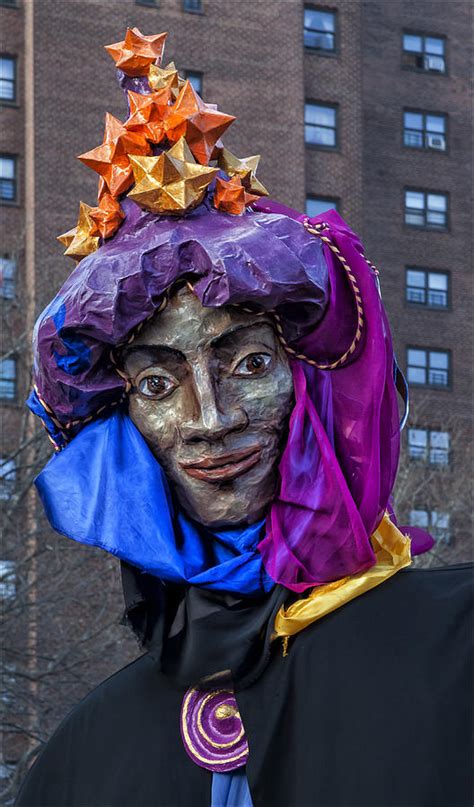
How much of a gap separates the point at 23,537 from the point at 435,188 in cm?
2546

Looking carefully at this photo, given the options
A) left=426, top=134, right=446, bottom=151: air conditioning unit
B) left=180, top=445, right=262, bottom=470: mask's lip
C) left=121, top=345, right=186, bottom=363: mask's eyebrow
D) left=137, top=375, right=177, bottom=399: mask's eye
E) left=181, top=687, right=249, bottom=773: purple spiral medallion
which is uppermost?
left=426, top=134, right=446, bottom=151: air conditioning unit

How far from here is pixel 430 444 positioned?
117ft

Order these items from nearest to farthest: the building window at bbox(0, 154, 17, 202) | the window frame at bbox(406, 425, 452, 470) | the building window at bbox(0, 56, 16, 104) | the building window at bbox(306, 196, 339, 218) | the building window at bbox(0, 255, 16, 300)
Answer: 1. the building window at bbox(0, 255, 16, 300)
2. the window frame at bbox(406, 425, 452, 470)
3. the building window at bbox(0, 154, 17, 202)
4. the building window at bbox(0, 56, 16, 104)
5. the building window at bbox(306, 196, 339, 218)

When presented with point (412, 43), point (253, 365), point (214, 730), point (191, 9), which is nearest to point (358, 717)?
point (214, 730)

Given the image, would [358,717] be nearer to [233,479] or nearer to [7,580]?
[233,479]

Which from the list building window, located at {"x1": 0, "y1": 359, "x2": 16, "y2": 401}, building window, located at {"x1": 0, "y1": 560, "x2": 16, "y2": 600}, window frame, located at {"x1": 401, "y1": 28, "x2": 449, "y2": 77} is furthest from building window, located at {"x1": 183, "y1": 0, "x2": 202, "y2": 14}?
building window, located at {"x1": 0, "y1": 560, "x2": 16, "y2": 600}

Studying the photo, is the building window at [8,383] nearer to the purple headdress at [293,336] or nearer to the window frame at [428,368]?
the window frame at [428,368]

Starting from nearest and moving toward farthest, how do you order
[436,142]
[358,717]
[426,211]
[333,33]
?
[358,717] → [333,33] → [426,211] → [436,142]

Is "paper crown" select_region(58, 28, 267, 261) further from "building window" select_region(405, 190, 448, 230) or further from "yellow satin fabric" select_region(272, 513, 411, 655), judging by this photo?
"building window" select_region(405, 190, 448, 230)

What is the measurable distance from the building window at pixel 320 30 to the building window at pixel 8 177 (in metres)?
7.78

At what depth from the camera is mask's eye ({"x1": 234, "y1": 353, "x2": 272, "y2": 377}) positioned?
3811 millimetres

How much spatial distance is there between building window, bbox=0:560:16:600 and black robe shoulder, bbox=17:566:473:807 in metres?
16.1

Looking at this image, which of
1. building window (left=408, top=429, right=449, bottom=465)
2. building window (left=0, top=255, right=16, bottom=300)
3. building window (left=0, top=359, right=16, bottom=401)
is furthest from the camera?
building window (left=408, top=429, right=449, bottom=465)

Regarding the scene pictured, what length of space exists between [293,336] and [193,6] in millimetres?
36262
